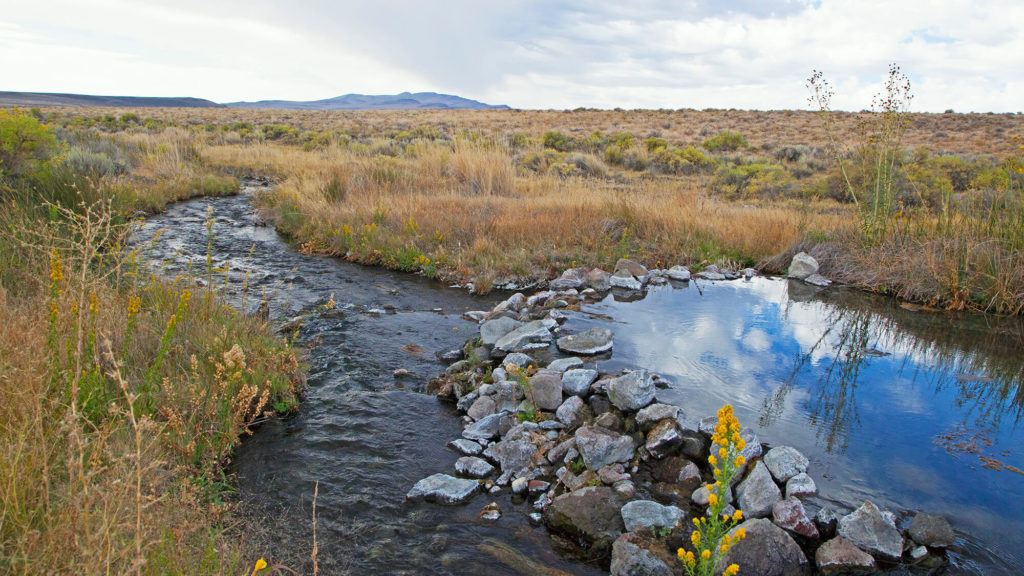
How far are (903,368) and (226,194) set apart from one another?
13581 millimetres

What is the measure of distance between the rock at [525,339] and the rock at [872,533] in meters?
2.88

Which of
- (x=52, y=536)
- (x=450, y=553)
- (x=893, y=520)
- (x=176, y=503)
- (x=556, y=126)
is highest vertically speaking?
(x=556, y=126)

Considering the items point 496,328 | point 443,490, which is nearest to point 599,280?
point 496,328

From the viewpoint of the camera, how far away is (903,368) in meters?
5.20

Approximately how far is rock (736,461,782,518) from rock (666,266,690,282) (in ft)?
15.0

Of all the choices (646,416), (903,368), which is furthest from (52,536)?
(903,368)

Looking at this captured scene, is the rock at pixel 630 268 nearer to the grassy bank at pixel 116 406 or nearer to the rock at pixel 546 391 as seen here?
the rock at pixel 546 391

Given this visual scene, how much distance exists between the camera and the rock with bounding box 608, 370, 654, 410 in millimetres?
4197

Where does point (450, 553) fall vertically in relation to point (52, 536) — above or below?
below

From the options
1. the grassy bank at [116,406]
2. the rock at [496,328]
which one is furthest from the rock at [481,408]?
the grassy bank at [116,406]

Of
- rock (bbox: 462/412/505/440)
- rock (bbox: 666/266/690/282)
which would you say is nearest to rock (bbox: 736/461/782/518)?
rock (bbox: 462/412/505/440)

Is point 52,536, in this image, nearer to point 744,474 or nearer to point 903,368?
point 744,474

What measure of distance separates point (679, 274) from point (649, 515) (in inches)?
200

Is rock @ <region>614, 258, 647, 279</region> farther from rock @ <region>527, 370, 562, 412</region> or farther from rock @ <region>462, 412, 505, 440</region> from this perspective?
rock @ <region>462, 412, 505, 440</region>
